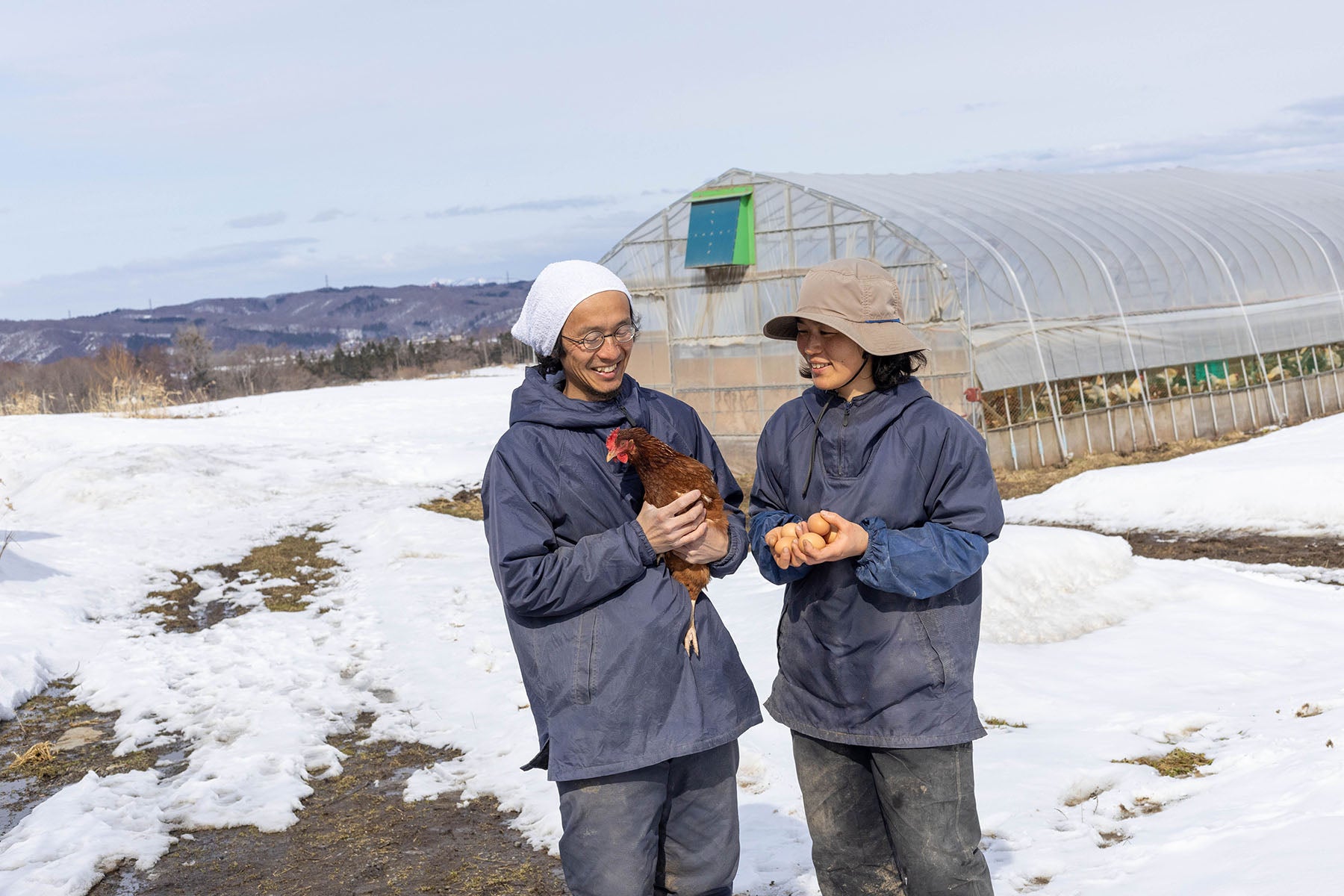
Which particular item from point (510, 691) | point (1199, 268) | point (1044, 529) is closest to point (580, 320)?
point (510, 691)

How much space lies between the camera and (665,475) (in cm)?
244

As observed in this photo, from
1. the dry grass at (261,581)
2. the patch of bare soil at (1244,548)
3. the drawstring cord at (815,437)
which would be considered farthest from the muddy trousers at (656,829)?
the patch of bare soil at (1244,548)

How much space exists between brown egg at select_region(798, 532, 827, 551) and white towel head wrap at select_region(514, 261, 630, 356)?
728 mm

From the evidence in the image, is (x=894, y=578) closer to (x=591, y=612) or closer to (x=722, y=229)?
(x=591, y=612)

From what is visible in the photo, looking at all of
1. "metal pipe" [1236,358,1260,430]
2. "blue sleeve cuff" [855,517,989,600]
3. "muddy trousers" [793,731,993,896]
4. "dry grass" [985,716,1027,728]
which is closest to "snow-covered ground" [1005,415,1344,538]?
"metal pipe" [1236,358,1260,430]

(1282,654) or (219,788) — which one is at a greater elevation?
(219,788)

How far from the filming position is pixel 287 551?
11.5m

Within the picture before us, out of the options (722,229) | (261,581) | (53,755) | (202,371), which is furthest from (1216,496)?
(202,371)

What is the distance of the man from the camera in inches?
92.1

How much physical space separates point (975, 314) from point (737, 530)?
12533 millimetres

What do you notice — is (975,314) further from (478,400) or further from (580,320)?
Answer: (478,400)

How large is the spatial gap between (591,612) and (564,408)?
0.47m

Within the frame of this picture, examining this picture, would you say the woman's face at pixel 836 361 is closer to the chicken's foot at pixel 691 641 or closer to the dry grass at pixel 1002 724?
the chicken's foot at pixel 691 641

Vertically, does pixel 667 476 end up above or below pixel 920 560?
above
